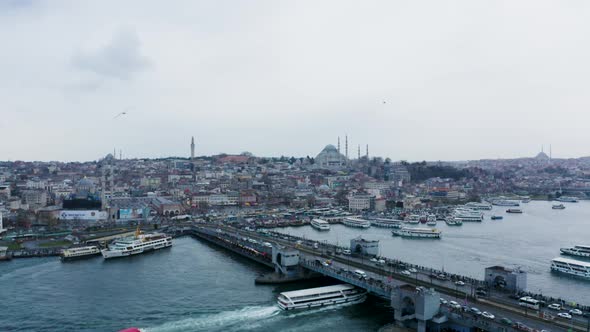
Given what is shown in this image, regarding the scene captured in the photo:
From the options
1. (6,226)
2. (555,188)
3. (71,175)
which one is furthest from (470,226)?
(71,175)

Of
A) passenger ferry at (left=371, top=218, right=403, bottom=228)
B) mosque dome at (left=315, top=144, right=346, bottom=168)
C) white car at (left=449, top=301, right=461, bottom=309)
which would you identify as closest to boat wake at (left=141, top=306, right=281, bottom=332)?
white car at (left=449, top=301, right=461, bottom=309)

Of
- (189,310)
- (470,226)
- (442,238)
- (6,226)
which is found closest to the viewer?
(189,310)

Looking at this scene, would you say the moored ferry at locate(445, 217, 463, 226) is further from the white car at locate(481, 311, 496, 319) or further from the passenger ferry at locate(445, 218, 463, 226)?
the white car at locate(481, 311, 496, 319)

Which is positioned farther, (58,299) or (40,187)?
(40,187)

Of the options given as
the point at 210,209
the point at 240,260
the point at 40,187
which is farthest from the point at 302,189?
the point at 240,260

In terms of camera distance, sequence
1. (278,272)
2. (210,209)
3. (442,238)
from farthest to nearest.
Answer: (210,209)
(442,238)
(278,272)

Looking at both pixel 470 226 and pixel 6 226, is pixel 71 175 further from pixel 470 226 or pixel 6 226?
pixel 470 226
